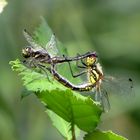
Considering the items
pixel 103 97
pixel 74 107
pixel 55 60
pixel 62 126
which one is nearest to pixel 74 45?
pixel 103 97

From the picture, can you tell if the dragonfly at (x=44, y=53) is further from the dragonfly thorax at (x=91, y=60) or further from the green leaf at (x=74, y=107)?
the green leaf at (x=74, y=107)

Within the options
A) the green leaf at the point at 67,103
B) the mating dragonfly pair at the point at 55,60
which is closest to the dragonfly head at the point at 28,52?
the mating dragonfly pair at the point at 55,60

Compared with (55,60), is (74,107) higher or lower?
lower

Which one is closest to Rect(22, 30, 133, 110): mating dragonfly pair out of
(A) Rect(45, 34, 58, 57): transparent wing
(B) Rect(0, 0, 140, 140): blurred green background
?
(A) Rect(45, 34, 58, 57): transparent wing

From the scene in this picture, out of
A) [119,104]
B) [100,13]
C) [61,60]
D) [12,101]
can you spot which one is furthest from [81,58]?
[100,13]

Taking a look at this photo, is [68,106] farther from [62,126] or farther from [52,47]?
[52,47]
